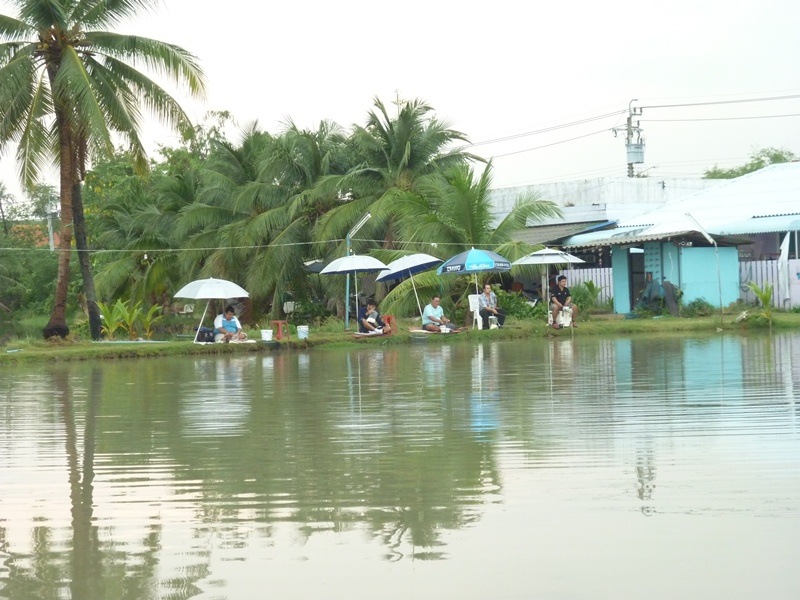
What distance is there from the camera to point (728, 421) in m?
8.59

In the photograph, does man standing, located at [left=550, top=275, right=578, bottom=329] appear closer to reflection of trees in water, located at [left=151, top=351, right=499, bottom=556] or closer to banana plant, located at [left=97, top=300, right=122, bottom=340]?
Result: banana plant, located at [left=97, top=300, right=122, bottom=340]

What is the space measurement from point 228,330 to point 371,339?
317cm

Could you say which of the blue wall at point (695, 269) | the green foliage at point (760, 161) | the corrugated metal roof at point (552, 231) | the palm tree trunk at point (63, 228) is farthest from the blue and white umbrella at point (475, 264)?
the green foliage at point (760, 161)

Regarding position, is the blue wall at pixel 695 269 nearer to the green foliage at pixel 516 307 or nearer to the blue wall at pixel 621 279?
the blue wall at pixel 621 279

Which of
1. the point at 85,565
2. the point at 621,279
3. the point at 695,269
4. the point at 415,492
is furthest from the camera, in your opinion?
the point at 621,279

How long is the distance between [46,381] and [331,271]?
31.8ft

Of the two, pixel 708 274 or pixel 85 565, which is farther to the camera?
pixel 708 274

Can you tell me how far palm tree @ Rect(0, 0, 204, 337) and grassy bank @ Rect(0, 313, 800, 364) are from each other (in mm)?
1529

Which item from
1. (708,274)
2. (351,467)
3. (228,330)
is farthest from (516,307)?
(351,467)

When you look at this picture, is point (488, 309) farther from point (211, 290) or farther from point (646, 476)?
point (646, 476)

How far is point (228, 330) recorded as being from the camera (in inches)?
926

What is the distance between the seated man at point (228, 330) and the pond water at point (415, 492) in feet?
34.9

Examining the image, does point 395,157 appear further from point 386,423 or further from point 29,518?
point 29,518

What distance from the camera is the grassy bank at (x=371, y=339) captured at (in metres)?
21.9
